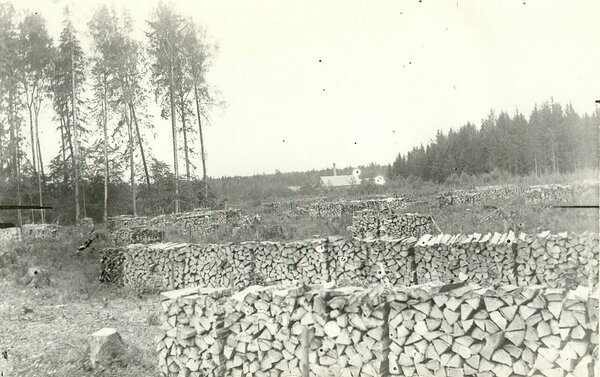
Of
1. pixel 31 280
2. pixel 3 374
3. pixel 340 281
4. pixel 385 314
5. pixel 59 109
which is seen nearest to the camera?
pixel 385 314

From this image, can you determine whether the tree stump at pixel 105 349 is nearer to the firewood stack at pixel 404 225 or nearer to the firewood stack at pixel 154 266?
the firewood stack at pixel 154 266

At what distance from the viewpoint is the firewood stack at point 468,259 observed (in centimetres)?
889

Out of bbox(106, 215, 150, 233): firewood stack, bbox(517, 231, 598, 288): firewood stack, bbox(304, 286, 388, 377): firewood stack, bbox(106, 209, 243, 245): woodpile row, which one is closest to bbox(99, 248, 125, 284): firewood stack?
bbox(106, 209, 243, 245): woodpile row

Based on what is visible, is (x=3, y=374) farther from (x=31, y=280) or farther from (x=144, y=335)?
(x=31, y=280)

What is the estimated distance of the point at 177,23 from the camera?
78.3 ft

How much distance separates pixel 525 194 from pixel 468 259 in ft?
67.7

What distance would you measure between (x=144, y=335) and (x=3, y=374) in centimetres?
199

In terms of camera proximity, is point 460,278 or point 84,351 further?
point 460,278

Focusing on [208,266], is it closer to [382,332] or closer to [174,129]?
[382,332]

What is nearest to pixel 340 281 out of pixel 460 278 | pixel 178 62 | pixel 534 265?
pixel 460 278

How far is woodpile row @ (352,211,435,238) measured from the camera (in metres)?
16.9

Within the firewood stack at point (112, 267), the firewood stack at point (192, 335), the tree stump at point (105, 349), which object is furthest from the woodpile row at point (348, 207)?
the firewood stack at point (192, 335)

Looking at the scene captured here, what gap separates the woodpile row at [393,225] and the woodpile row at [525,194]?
9.44 metres

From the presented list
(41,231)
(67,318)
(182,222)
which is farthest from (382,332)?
(41,231)
